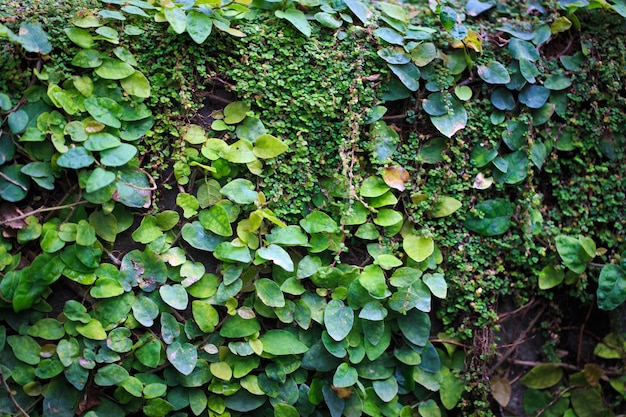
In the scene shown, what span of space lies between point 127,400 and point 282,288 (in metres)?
0.69

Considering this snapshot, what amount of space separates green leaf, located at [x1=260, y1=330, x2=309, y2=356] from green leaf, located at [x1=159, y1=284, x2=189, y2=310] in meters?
Answer: 0.32

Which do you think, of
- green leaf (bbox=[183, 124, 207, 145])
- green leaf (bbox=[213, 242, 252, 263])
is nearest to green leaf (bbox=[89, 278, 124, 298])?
green leaf (bbox=[213, 242, 252, 263])

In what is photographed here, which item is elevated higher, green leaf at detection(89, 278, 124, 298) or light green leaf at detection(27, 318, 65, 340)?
green leaf at detection(89, 278, 124, 298)

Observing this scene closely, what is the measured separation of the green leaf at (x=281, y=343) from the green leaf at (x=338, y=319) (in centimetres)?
13

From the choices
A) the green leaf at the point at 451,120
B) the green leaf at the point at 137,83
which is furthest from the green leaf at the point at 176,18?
the green leaf at the point at 451,120

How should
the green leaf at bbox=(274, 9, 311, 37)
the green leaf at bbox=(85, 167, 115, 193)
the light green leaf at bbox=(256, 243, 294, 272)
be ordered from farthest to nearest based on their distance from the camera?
1. the green leaf at bbox=(274, 9, 311, 37)
2. the light green leaf at bbox=(256, 243, 294, 272)
3. the green leaf at bbox=(85, 167, 115, 193)

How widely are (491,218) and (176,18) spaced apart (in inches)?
59.3

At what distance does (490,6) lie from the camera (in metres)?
2.52

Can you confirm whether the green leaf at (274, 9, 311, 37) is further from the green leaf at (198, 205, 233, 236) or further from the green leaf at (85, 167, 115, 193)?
the green leaf at (85, 167, 115, 193)

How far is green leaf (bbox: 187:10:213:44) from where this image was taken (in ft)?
6.81

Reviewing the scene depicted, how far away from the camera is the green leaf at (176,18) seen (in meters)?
2.04

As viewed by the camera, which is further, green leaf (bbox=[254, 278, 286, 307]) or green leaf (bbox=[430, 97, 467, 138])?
green leaf (bbox=[430, 97, 467, 138])

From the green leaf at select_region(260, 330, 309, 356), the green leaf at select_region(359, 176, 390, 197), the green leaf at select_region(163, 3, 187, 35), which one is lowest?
the green leaf at select_region(260, 330, 309, 356)

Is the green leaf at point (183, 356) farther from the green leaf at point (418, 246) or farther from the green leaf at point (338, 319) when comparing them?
the green leaf at point (418, 246)
